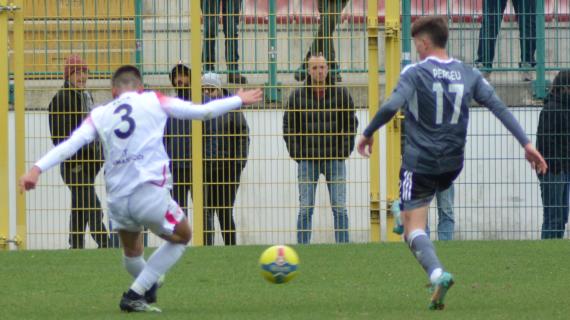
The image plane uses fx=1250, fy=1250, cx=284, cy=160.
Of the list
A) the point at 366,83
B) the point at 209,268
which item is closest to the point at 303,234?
the point at 366,83

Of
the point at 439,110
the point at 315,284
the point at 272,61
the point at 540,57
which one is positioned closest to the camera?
the point at 439,110

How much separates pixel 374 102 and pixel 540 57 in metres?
1.87

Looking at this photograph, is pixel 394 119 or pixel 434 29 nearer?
pixel 434 29

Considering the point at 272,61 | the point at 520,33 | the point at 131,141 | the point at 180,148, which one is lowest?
the point at 180,148

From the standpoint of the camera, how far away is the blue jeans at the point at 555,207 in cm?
1336

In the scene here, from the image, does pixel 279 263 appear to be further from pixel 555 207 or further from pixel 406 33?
pixel 555 207

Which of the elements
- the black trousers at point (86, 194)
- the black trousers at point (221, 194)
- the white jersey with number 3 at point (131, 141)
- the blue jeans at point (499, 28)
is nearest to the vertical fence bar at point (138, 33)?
the black trousers at point (86, 194)

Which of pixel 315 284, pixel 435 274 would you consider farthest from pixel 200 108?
pixel 315 284

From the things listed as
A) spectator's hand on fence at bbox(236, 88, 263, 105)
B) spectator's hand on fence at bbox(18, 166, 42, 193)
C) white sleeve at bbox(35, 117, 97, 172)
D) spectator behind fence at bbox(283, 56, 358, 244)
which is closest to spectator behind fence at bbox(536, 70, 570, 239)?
spectator behind fence at bbox(283, 56, 358, 244)

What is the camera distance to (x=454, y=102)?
26.3ft

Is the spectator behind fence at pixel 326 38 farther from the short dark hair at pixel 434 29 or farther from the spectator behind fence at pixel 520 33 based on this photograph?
the short dark hair at pixel 434 29

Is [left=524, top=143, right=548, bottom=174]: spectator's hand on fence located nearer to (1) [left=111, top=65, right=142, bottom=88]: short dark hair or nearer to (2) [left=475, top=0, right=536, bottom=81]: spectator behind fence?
(1) [left=111, top=65, right=142, bottom=88]: short dark hair

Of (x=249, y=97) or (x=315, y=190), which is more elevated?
(x=249, y=97)

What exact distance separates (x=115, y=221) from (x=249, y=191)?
17.3ft
